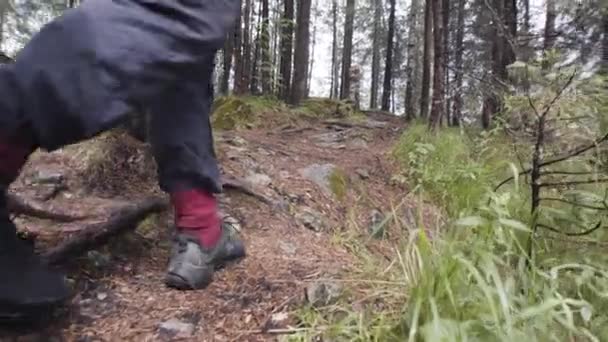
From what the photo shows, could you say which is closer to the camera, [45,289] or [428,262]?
[45,289]

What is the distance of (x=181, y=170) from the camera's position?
1688 millimetres

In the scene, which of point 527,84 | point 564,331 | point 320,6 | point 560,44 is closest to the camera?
point 564,331

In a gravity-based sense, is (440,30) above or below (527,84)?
Answer: above

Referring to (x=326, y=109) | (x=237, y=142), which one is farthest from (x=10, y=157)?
(x=326, y=109)

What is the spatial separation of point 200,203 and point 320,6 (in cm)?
2803

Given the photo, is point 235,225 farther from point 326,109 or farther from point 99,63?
point 326,109

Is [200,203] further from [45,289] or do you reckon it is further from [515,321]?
[515,321]

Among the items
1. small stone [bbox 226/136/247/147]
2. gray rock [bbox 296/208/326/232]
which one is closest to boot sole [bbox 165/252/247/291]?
gray rock [bbox 296/208/326/232]

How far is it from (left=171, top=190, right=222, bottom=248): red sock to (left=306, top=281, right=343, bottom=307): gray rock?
376 millimetres

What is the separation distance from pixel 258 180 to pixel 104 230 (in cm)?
114

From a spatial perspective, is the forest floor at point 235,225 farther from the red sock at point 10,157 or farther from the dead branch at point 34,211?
the red sock at point 10,157

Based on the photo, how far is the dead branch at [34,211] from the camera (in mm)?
1989

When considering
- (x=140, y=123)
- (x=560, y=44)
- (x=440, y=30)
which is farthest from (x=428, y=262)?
(x=440, y=30)

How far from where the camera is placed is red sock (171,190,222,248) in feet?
5.66
